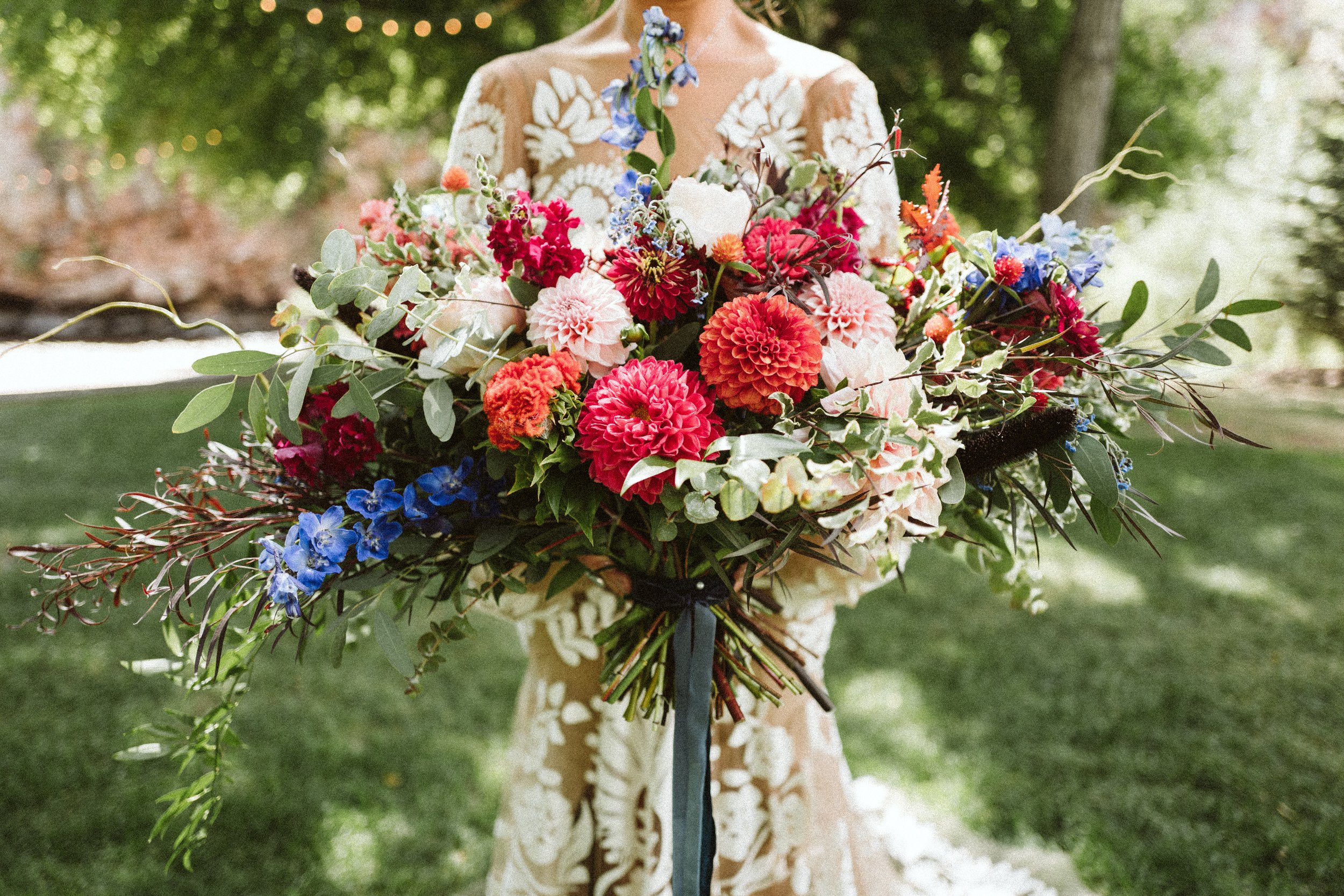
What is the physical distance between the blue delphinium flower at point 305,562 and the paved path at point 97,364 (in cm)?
771

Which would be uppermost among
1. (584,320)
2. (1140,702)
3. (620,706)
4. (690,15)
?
(690,15)

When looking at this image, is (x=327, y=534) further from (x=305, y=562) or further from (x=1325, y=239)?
(x=1325, y=239)

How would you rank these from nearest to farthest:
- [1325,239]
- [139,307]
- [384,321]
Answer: [384,321] → [139,307] → [1325,239]

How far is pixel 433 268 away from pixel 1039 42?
15.9 ft

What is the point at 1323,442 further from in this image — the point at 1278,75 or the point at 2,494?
the point at 2,494

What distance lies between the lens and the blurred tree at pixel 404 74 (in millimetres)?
4215

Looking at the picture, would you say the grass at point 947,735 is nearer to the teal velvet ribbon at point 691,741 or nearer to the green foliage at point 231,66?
the teal velvet ribbon at point 691,741

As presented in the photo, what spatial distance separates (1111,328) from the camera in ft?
4.02

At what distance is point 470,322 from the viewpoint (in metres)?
1.03

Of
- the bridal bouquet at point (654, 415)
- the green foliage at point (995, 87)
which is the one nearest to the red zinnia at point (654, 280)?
the bridal bouquet at point (654, 415)

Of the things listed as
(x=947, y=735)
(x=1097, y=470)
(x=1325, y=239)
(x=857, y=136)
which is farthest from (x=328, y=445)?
(x=1325, y=239)

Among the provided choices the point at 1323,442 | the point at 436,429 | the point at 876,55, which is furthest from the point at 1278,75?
the point at 436,429

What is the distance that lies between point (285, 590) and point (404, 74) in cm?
476

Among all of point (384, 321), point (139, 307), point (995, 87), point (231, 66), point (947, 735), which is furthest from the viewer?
point (995, 87)
